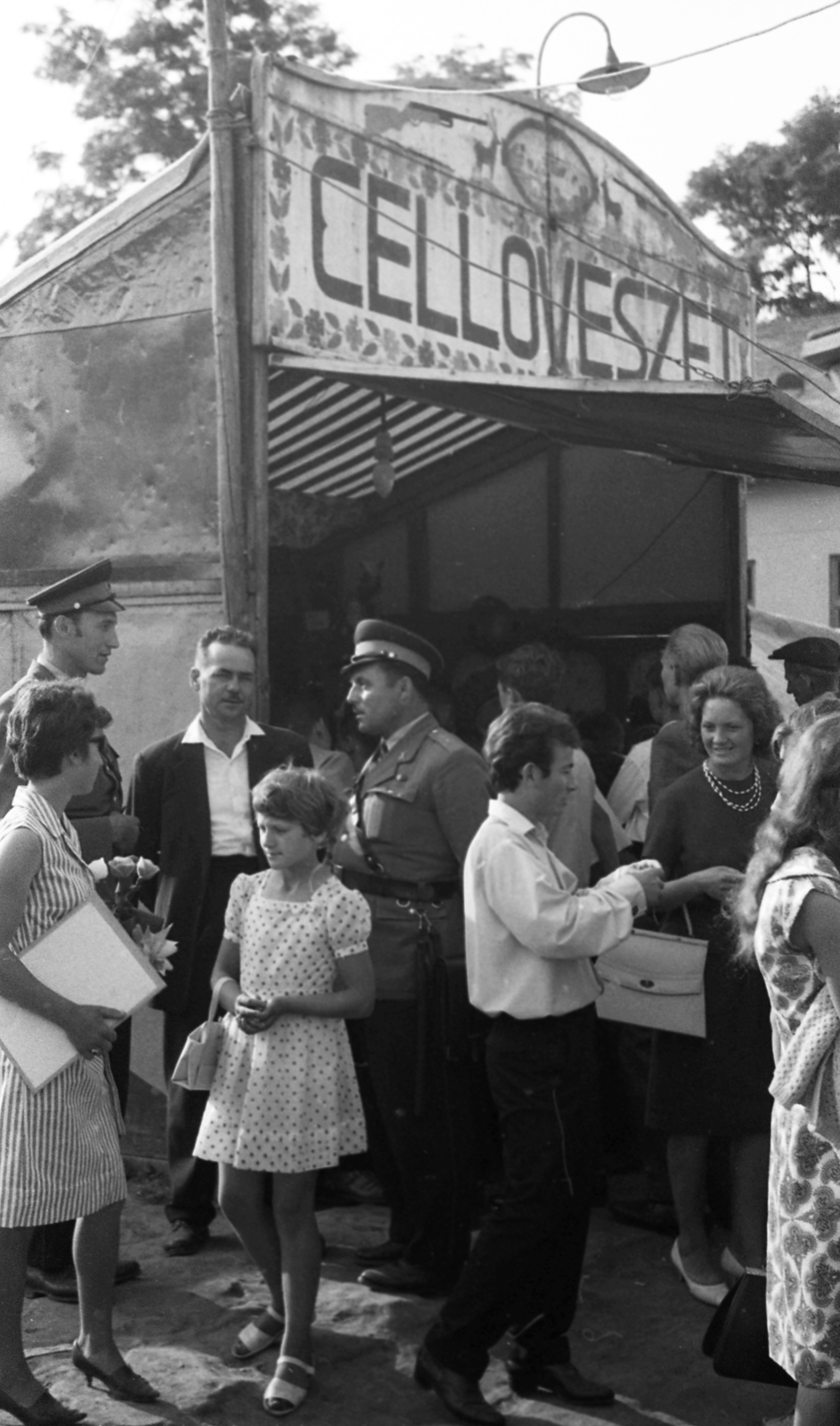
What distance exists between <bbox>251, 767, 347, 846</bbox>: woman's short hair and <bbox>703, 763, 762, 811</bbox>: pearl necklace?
1211 millimetres

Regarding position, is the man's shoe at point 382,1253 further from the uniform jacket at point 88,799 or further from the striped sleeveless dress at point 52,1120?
the uniform jacket at point 88,799

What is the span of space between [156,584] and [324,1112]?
2.53m

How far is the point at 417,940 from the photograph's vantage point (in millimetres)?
4605

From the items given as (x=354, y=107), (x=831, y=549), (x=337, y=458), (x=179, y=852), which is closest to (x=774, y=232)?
(x=831, y=549)

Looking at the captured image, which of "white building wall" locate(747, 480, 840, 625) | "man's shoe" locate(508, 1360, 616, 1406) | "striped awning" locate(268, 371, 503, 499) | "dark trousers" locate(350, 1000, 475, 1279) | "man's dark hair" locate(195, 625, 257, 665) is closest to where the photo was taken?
"man's shoe" locate(508, 1360, 616, 1406)

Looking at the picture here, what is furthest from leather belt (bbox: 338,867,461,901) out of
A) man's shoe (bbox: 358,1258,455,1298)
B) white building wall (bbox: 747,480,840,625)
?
white building wall (bbox: 747,480,840,625)

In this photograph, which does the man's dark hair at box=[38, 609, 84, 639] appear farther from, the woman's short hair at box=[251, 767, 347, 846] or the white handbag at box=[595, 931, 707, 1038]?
the white handbag at box=[595, 931, 707, 1038]

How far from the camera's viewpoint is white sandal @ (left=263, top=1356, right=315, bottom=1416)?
385cm

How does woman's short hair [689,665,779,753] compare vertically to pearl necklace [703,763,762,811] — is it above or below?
above

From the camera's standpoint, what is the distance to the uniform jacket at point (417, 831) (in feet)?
15.1

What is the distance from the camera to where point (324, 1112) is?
4.04 m

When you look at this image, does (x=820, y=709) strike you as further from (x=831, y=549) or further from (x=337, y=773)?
(x=831, y=549)

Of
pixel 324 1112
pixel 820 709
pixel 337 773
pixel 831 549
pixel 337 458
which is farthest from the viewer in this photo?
pixel 831 549

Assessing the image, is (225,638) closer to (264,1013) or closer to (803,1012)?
(264,1013)
